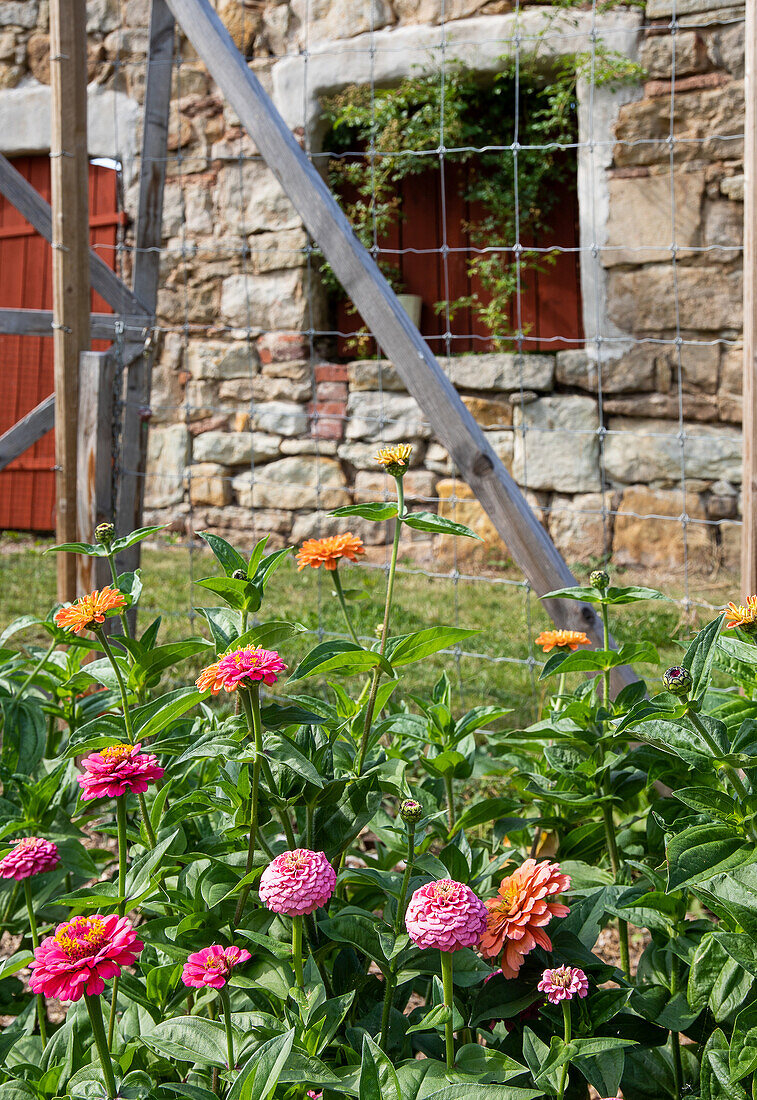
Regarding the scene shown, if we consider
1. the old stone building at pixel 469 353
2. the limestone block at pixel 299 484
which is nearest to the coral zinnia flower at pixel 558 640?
A: the old stone building at pixel 469 353

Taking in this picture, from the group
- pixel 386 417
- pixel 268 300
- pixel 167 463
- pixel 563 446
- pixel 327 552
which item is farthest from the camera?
pixel 167 463

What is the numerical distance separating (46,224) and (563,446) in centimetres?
274

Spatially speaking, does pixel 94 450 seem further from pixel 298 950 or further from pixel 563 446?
pixel 563 446

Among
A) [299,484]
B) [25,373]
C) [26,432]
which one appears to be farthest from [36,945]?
[25,373]

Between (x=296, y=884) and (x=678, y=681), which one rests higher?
(x=678, y=681)

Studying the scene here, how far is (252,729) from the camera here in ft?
3.25

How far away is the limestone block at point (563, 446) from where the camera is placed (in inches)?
180

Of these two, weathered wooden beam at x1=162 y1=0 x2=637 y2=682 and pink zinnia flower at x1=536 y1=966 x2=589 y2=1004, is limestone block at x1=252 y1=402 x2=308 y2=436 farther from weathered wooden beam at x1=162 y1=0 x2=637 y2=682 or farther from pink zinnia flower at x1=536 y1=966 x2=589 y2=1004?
pink zinnia flower at x1=536 y1=966 x2=589 y2=1004

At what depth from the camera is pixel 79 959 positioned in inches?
30.5

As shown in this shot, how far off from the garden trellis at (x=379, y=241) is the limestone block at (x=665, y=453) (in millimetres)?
46

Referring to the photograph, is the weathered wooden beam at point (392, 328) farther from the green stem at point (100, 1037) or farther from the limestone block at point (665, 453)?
the limestone block at point (665, 453)

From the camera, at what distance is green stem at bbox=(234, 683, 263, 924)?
3.07ft

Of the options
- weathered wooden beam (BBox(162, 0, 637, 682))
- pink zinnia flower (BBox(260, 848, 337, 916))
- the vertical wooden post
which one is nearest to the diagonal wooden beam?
the vertical wooden post

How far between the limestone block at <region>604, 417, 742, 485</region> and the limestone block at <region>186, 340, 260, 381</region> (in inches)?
81.5
